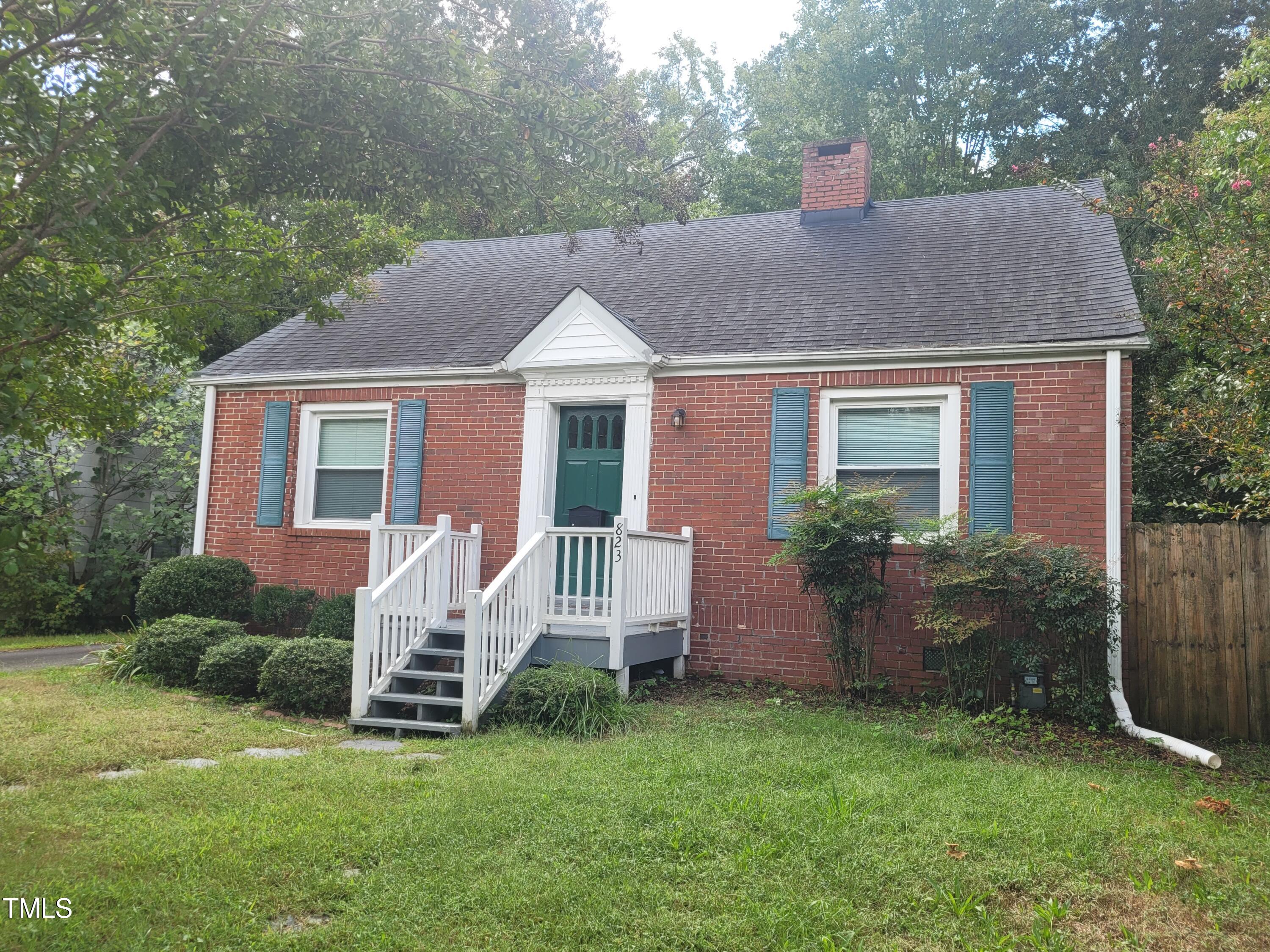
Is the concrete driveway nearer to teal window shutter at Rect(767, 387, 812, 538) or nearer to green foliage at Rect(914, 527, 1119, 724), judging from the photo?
teal window shutter at Rect(767, 387, 812, 538)

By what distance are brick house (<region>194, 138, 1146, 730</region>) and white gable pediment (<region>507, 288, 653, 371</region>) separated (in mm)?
27

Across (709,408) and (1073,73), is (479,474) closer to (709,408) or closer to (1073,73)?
(709,408)

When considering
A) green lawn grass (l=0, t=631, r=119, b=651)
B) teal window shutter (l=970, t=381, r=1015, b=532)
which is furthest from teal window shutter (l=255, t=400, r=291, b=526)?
teal window shutter (l=970, t=381, r=1015, b=532)

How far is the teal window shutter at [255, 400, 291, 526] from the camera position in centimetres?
1075

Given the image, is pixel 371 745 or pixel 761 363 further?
pixel 761 363

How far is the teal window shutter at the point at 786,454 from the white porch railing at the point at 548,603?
1.07 metres

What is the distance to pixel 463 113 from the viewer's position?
5141mm

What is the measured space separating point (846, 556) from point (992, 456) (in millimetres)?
1759

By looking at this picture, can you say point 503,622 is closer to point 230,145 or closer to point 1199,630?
point 230,145


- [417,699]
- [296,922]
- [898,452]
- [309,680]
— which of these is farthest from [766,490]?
[296,922]

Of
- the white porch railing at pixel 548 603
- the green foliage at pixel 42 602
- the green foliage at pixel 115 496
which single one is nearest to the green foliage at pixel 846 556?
the white porch railing at pixel 548 603

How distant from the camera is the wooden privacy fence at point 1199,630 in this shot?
23.5ft

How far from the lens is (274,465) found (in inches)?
425

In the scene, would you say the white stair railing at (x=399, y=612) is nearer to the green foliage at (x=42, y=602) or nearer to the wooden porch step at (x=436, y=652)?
the wooden porch step at (x=436, y=652)
